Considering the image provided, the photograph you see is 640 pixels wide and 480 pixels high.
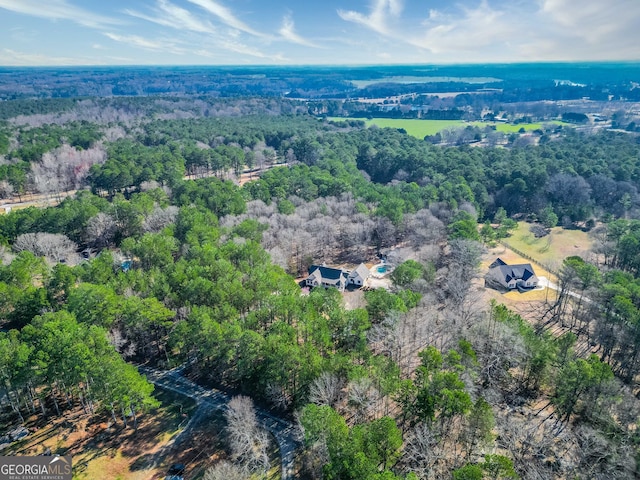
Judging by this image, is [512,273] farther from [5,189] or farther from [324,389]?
[5,189]

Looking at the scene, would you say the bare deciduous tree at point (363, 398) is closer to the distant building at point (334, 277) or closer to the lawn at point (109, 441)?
the lawn at point (109, 441)

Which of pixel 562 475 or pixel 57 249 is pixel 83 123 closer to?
pixel 57 249

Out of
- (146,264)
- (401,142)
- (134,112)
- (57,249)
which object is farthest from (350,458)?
(134,112)

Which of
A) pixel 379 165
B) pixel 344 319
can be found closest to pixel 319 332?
pixel 344 319

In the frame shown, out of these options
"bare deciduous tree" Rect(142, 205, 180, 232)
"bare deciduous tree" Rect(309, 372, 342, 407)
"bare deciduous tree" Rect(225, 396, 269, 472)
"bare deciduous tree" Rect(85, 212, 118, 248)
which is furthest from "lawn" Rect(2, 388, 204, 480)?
"bare deciduous tree" Rect(85, 212, 118, 248)

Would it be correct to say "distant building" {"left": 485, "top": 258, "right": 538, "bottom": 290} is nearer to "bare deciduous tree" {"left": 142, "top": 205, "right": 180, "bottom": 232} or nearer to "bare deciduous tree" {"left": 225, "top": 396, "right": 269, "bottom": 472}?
"bare deciduous tree" {"left": 225, "top": 396, "right": 269, "bottom": 472}

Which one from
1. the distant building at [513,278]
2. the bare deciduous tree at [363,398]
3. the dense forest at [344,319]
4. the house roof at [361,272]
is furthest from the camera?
the house roof at [361,272]

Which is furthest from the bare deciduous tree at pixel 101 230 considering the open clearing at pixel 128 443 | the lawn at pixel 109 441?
the open clearing at pixel 128 443
